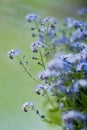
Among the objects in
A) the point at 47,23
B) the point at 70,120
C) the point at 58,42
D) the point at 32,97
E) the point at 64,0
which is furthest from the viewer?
the point at 64,0

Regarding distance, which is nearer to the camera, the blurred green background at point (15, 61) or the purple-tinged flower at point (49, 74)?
the purple-tinged flower at point (49, 74)

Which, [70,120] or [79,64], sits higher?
[79,64]

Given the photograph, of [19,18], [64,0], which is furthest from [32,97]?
[64,0]

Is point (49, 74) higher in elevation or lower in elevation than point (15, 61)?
lower

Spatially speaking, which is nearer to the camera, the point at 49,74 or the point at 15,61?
the point at 49,74

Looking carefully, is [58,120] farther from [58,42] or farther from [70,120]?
[58,42]

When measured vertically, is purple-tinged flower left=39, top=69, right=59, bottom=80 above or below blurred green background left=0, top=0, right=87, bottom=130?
below

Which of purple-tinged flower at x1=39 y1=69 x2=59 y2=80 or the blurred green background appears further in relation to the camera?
the blurred green background

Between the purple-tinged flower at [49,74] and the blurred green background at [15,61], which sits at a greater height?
the blurred green background at [15,61]
